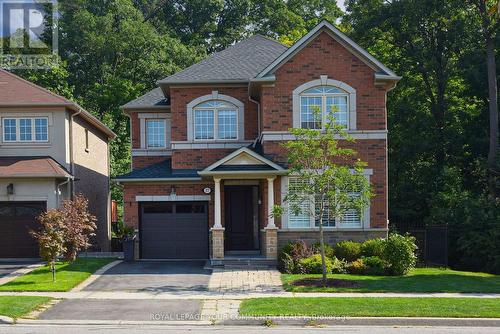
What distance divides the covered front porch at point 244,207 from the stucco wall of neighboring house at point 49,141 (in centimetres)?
622

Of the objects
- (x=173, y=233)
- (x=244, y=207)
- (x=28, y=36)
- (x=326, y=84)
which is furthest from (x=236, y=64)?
(x=28, y=36)

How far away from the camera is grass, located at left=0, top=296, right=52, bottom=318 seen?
1331 cm

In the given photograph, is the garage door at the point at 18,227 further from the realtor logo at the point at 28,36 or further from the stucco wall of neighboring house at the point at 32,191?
the realtor logo at the point at 28,36

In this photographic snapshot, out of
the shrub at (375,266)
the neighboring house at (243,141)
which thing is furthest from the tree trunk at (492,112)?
the shrub at (375,266)

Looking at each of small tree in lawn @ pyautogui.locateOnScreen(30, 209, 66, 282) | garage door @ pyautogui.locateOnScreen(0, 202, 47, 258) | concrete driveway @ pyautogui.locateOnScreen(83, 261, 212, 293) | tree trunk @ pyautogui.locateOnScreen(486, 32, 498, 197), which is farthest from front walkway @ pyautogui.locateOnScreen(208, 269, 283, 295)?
tree trunk @ pyautogui.locateOnScreen(486, 32, 498, 197)

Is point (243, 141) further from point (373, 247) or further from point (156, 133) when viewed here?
point (373, 247)

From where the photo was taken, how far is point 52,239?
59.3 ft

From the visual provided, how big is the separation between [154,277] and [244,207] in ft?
20.7

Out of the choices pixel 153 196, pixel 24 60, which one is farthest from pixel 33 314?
pixel 24 60

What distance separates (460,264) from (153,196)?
12.4 meters

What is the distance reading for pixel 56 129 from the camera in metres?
24.4

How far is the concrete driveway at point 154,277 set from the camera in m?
→ 17.1

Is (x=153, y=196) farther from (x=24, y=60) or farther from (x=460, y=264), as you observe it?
(x=24, y=60)

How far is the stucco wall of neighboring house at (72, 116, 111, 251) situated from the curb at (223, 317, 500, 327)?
49.0 ft
